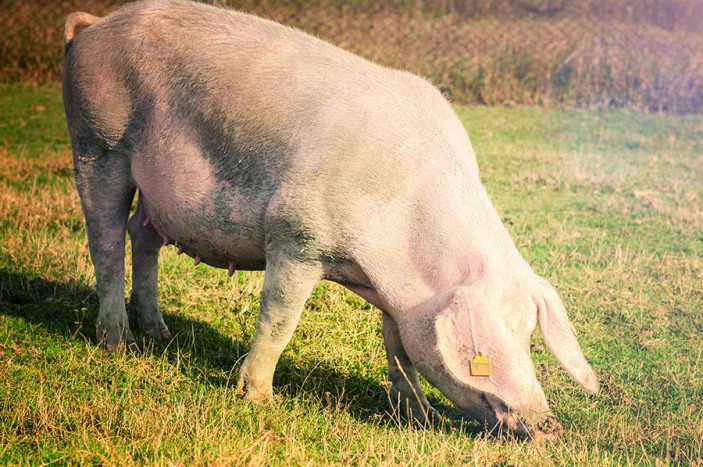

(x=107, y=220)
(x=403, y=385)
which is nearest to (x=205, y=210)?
(x=107, y=220)

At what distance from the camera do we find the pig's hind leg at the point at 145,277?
15.9ft

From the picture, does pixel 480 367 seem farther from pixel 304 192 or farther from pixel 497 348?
pixel 304 192

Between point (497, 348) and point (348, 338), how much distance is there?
184 centimetres

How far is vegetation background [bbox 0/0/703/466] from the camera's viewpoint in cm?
349

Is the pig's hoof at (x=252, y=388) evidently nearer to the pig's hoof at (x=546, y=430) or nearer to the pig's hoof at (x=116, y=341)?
the pig's hoof at (x=116, y=341)

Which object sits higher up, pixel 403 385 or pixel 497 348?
pixel 497 348

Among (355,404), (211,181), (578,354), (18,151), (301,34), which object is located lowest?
(18,151)

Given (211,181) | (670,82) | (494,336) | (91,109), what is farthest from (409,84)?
(670,82)

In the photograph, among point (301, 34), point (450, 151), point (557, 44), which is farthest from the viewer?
point (557, 44)

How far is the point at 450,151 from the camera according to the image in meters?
3.62

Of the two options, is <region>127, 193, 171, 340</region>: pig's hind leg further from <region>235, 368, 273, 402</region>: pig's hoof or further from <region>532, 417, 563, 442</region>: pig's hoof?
<region>532, 417, 563, 442</region>: pig's hoof

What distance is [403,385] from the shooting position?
4055 millimetres

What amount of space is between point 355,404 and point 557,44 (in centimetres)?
1320

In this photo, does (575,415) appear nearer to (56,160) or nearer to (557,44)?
(56,160)
